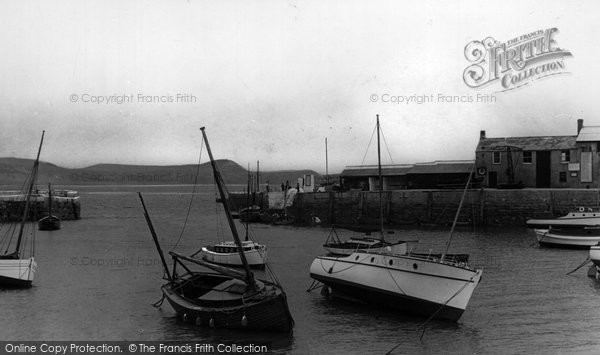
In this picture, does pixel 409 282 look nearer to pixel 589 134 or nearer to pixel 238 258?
pixel 238 258

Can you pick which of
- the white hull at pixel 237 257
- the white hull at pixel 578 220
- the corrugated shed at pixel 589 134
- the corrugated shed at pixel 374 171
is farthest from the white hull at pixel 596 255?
the corrugated shed at pixel 374 171

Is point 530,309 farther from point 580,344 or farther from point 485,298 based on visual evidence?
point 580,344

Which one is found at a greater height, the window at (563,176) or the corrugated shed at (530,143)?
the corrugated shed at (530,143)

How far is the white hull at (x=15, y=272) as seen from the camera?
34.0 metres

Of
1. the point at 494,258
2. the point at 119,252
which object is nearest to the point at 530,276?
the point at 494,258

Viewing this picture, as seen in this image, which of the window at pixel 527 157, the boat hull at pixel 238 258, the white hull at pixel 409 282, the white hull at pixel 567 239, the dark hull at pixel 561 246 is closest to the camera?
the white hull at pixel 409 282

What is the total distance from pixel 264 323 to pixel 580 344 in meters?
11.5

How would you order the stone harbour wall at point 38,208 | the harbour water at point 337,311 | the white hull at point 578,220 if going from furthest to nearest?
the stone harbour wall at point 38,208 < the white hull at point 578,220 < the harbour water at point 337,311

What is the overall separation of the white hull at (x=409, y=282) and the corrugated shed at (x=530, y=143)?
47.4 meters

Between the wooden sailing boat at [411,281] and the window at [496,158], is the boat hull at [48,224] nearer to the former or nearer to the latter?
the window at [496,158]

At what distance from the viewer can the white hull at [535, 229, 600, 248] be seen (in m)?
47.4

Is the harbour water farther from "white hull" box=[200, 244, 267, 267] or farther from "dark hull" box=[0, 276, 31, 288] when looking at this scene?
"white hull" box=[200, 244, 267, 267]

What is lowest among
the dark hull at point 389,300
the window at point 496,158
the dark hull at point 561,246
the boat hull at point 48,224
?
the boat hull at point 48,224

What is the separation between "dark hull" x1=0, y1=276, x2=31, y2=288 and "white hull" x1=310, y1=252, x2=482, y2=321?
18521mm
